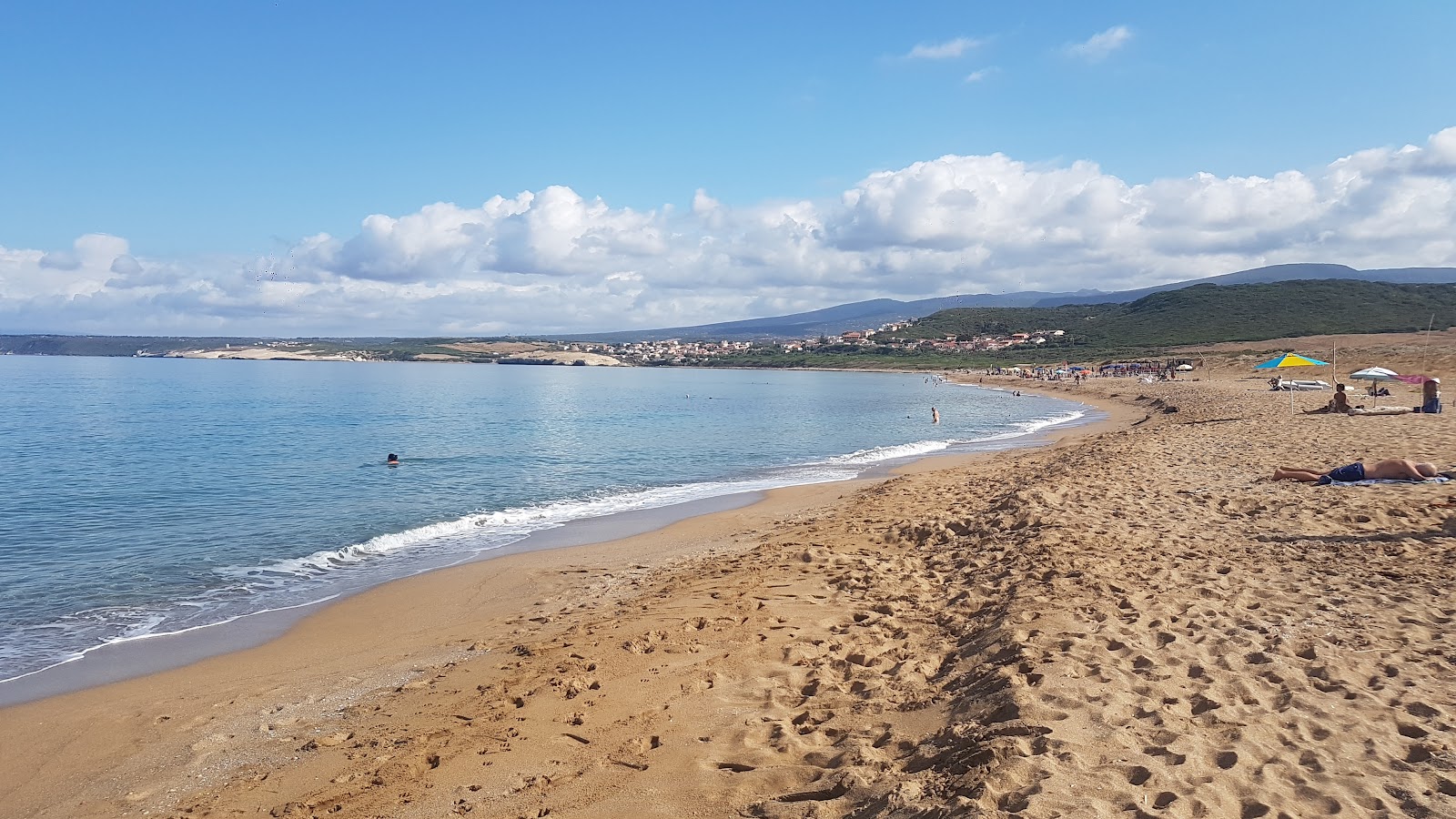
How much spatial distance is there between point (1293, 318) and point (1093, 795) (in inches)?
5003

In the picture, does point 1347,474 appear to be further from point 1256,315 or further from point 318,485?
point 1256,315

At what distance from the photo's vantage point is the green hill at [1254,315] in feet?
319

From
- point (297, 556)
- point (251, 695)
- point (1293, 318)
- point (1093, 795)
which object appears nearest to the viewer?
point (1093, 795)

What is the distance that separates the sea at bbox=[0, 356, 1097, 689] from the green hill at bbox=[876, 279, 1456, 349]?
67.3 metres

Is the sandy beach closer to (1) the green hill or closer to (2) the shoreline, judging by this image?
(2) the shoreline

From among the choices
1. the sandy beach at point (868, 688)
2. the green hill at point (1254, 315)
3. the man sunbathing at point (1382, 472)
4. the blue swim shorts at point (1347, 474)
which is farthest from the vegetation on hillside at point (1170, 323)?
the sandy beach at point (868, 688)

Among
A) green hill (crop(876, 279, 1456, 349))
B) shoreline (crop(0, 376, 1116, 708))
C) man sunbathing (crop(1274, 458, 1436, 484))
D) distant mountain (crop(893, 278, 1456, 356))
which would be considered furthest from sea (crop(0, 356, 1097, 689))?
green hill (crop(876, 279, 1456, 349))

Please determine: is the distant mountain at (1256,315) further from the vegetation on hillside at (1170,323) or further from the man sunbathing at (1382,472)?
the man sunbathing at (1382,472)

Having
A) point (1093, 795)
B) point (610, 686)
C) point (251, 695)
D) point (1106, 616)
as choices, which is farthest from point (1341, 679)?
point (251, 695)

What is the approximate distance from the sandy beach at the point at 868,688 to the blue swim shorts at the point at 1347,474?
819mm

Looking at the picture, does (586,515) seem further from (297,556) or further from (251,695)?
(251,695)

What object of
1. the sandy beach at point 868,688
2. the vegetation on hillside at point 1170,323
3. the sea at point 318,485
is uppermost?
the vegetation on hillside at point 1170,323

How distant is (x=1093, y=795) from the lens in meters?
3.92

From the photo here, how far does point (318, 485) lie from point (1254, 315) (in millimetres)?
130386
